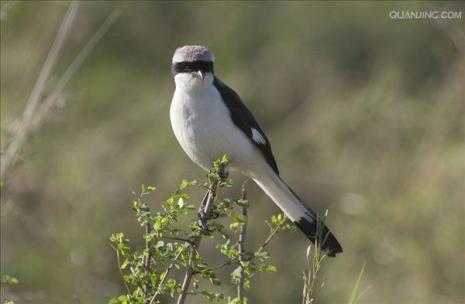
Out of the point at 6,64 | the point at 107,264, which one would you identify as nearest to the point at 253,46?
the point at 6,64

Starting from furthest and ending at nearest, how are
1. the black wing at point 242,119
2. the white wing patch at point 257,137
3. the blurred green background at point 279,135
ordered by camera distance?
the blurred green background at point 279,135 < the white wing patch at point 257,137 < the black wing at point 242,119

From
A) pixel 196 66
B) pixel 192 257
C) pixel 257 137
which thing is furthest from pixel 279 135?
pixel 192 257

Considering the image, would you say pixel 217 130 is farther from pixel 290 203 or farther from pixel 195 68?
pixel 290 203

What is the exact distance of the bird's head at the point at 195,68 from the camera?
13.6ft

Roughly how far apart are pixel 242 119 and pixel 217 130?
0.27 metres

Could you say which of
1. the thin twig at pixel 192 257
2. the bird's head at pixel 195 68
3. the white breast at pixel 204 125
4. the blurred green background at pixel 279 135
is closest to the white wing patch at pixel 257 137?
the white breast at pixel 204 125

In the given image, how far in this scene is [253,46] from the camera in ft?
29.3

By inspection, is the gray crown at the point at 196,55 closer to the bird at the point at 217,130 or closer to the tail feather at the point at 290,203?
the bird at the point at 217,130

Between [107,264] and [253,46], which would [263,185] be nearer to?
[107,264]

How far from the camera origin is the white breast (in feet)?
13.4

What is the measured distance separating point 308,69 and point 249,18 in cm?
80

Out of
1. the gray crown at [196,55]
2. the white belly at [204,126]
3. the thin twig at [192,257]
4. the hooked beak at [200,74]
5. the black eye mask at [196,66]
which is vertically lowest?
Result: the thin twig at [192,257]

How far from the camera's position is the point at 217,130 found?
4.13 meters

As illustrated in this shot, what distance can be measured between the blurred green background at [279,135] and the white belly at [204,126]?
2.22ft
